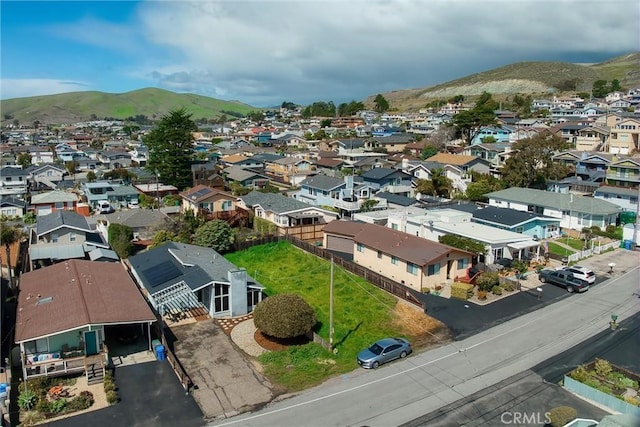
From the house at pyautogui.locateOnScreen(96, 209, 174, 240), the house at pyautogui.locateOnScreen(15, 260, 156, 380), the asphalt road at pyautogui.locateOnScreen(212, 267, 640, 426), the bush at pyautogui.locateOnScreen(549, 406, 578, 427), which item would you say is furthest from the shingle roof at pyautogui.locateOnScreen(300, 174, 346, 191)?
the bush at pyautogui.locateOnScreen(549, 406, 578, 427)

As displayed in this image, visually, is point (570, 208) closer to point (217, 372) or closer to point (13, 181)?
point (217, 372)

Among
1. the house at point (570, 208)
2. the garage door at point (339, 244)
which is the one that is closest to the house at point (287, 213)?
the garage door at point (339, 244)

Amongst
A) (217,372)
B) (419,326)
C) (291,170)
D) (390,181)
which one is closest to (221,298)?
(217,372)

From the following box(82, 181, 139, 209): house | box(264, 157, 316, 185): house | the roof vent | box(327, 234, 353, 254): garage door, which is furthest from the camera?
box(264, 157, 316, 185): house

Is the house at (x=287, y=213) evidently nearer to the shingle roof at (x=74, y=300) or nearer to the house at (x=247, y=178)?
the shingle roof at (x=74, y=300)

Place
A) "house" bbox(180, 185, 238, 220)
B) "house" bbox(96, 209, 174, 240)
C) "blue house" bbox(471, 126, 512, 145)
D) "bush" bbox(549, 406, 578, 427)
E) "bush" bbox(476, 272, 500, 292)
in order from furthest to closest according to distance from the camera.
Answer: "blue house" bbox(471, 126, 512, 145), "house" bbox(180, 185, 238, 220), "house" bbox(96, 209, 174, 240), "bush" bbox(476, 272, 500, 292), "bush" bbox(549, 406, 578, 427)

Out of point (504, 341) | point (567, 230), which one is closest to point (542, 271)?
point (504, 341)

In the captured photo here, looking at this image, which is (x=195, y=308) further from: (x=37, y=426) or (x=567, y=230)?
(x=567, y=230)

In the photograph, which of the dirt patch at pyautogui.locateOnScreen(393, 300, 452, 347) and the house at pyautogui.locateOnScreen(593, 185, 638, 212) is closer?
the dirt patch at pyautogui.locateOnScreen(393, 300, 452, 347)

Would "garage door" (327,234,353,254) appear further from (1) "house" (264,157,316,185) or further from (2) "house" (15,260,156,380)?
(1) "house" (264,157,316,185)
